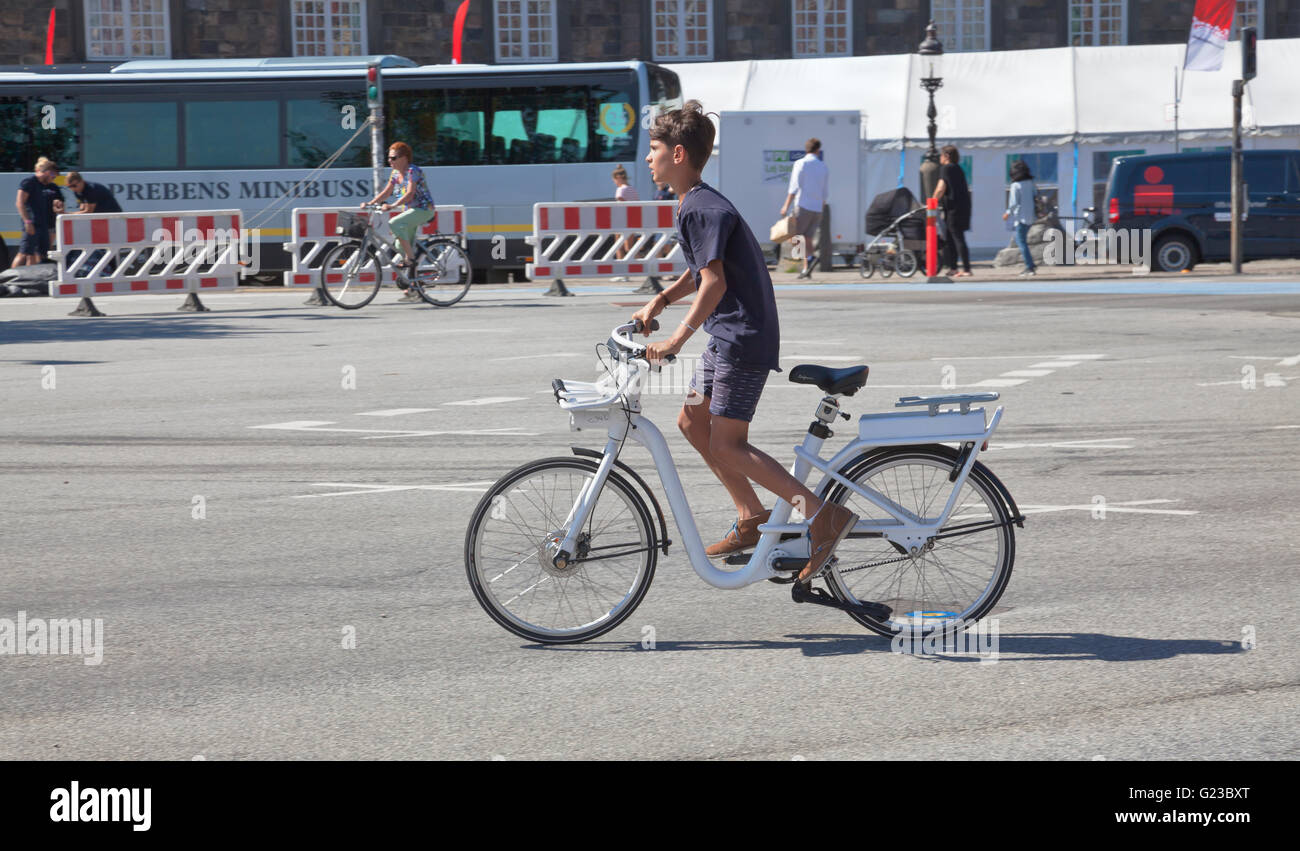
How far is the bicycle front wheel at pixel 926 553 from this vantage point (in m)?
5.77

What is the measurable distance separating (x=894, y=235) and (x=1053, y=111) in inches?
352

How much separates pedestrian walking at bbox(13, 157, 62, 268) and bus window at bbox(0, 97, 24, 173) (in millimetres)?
5117

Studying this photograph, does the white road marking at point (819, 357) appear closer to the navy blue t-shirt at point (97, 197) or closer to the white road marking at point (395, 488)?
the white road marking at point (395, 488)

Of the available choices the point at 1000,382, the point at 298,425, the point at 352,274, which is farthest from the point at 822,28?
the point at 298,425

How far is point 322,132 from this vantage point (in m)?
30.5

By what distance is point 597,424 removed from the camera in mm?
5730

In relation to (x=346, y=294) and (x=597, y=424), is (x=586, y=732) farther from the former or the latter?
(x=346, y=294)

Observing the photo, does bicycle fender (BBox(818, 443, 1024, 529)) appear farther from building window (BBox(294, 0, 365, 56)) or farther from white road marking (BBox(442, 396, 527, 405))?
building window (BBox(294, 0, 365, 56))

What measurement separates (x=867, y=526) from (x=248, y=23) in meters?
40.1

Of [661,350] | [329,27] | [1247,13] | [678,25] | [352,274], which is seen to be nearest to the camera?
[661,350]

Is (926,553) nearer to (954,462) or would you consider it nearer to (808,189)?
(954,462)

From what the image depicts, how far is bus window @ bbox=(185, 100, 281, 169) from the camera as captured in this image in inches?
1190

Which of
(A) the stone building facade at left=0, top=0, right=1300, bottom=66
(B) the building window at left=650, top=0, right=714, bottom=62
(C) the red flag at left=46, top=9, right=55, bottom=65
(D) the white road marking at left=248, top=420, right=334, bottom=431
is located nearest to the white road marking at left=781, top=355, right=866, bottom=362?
(D) the white road marking at left=248, top=420, right=334, bottom=431
